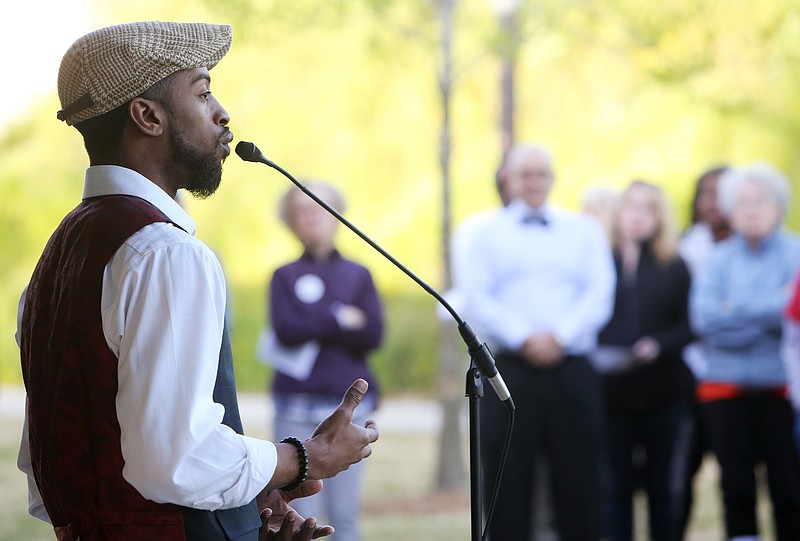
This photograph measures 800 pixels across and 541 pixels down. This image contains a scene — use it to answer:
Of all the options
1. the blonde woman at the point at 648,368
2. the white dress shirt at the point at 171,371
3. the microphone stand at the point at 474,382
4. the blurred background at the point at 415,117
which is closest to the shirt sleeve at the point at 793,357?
the blonde woman at the point at 648,368

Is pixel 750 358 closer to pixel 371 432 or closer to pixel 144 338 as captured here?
pixel 371 432

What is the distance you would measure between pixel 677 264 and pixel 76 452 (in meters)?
4.01

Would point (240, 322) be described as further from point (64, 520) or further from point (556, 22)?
point (64, 520)

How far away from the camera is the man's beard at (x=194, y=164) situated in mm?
1938

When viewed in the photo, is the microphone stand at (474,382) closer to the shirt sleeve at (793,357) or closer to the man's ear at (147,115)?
the man's ear at (147,115)

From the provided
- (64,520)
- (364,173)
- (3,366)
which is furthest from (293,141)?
(64,520)

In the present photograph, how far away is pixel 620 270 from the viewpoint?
545 centimetres

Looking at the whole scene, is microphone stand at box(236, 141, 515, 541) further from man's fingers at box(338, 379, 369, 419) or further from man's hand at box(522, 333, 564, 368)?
man's hand at box(522, 333, 564, 368)

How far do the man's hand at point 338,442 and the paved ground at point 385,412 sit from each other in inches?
301

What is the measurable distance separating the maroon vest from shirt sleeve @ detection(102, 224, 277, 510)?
0.03 meters

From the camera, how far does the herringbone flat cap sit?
187cm

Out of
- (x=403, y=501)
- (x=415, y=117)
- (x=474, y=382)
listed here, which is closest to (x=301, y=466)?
(x=474, y=382)

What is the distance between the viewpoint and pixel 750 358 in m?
4.93

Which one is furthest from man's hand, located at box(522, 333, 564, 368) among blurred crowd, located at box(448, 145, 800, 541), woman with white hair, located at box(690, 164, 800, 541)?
woman with white hair, located at box(690, 164, 800, 541)
